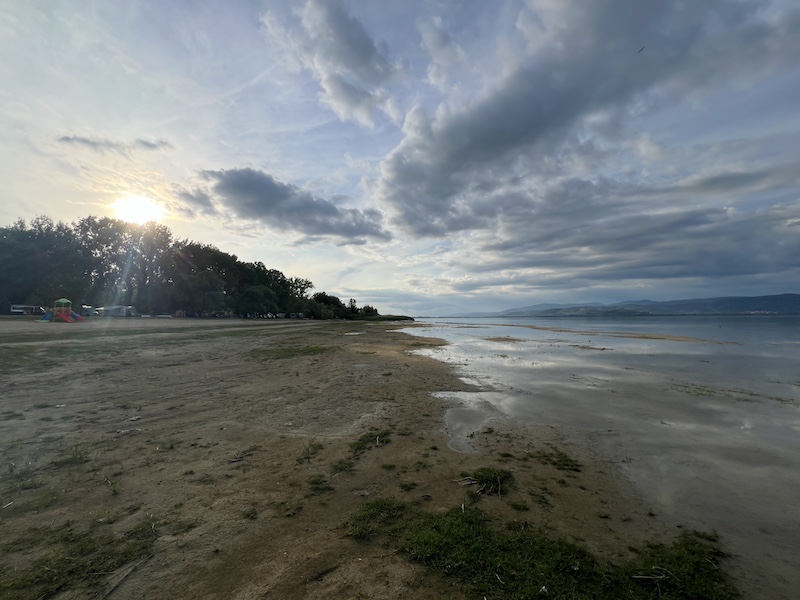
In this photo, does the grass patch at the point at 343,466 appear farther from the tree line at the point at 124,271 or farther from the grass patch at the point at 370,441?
the tree line at the point at 124,271

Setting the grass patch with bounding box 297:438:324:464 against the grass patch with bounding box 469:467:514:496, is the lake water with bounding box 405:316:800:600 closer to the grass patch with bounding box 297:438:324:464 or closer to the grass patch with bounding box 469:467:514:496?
the grass patch with bounding box 469:467:514:496

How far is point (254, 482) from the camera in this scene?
4.81m

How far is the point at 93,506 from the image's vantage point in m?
4.04

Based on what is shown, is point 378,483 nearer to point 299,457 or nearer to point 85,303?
point 299,457

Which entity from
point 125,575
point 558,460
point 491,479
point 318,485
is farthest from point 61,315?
point 558,460

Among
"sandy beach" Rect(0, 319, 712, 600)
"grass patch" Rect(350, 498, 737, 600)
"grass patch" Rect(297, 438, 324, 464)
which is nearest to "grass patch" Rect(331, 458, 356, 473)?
"sandy beach" Rect(0, 319, 712, 600)

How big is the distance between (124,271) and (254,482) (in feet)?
279

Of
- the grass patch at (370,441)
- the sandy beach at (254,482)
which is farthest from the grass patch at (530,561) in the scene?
the grass patch at (370,441)

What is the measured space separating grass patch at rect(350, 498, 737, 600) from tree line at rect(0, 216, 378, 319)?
233 feet

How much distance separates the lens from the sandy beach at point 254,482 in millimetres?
3119

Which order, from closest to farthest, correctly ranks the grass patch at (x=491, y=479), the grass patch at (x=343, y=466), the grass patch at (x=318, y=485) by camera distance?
the grass patch at (x=318, y=485)
the grass patch at (x=491, y=479)
the grass patch at (x=343, y=466)

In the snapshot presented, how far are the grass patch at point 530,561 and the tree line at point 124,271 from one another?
70926 millimetres

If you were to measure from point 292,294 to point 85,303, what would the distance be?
1986 inches

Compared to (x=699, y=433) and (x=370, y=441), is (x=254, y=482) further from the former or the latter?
(x=699, y=433)
